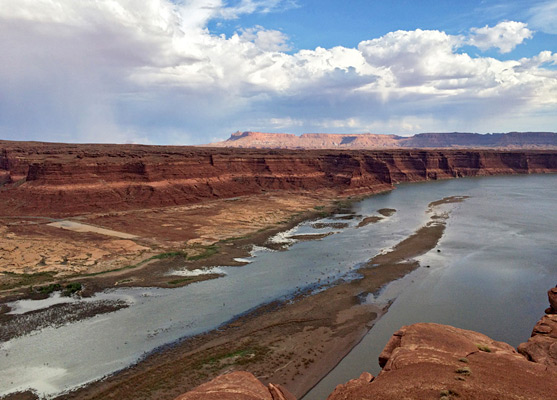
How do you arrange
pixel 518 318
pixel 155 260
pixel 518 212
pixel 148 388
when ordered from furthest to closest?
1. pixel 518 212
2. pixel 155 260
3. pixel 518 318
4. pixel 148 388

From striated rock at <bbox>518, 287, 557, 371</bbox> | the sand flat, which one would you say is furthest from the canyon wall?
striated rock at <bbox>518, 287, 557, 371</bbox>

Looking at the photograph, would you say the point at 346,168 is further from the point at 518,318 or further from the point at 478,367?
the point at 478,367

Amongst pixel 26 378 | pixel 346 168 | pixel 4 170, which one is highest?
pixel 4 170

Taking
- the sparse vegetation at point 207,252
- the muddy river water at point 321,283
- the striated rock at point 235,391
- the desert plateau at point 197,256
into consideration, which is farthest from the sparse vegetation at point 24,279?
the striated rock at point 235,391

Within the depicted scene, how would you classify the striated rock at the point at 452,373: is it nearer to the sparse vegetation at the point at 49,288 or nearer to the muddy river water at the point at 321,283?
the muddy river water at the point at 321,283

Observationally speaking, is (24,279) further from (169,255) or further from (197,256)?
(197,256)

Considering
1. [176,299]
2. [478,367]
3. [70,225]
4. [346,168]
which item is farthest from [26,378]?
[346,168]

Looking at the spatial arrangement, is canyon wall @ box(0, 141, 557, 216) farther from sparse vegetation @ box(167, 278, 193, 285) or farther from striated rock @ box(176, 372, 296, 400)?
striated rock @ box(176, 372, 296, 400)
